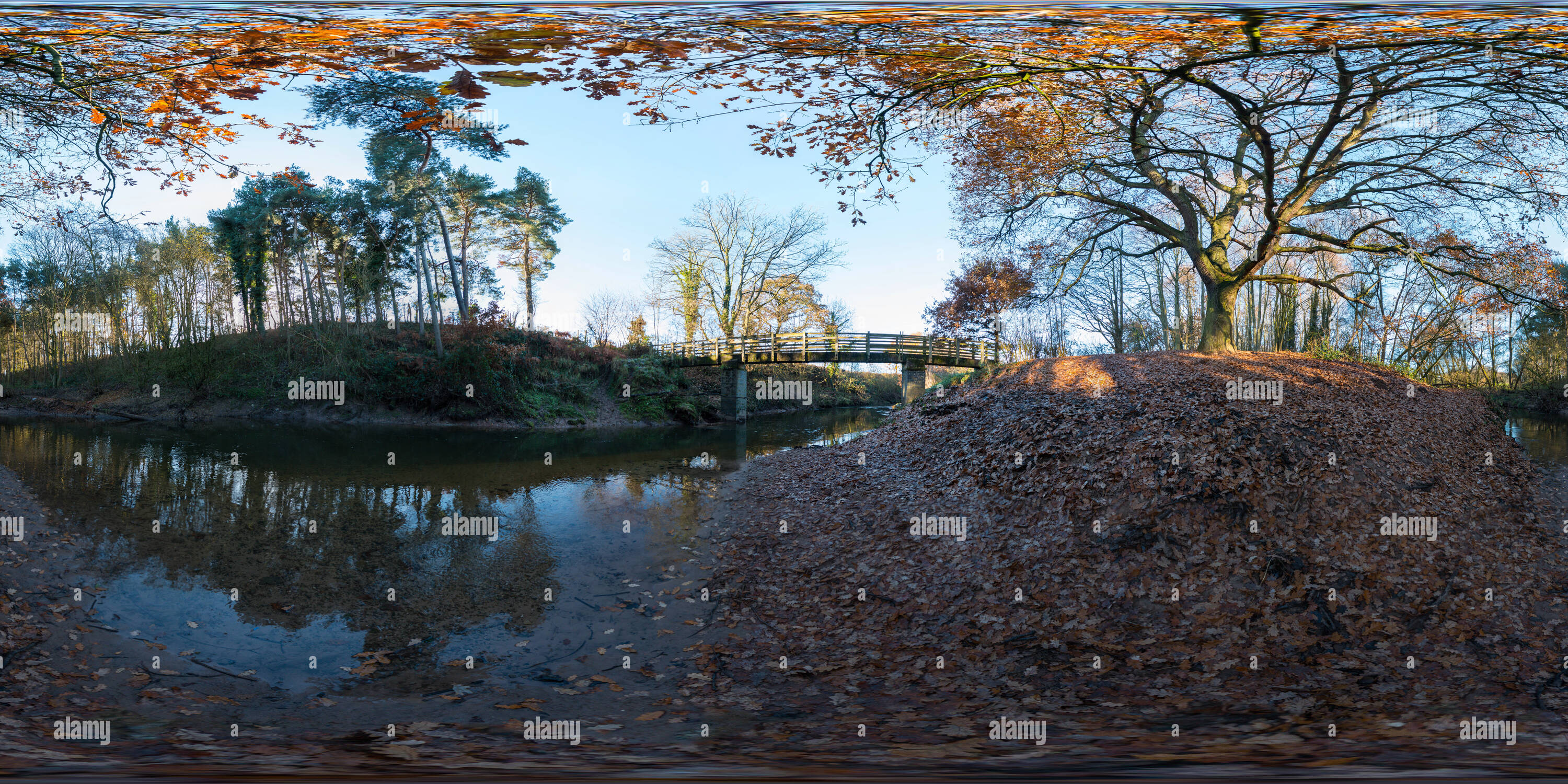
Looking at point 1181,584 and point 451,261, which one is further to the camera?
point 451,261

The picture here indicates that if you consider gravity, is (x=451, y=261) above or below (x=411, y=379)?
above

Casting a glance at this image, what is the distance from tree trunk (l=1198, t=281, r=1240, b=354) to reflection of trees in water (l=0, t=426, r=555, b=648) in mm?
13073

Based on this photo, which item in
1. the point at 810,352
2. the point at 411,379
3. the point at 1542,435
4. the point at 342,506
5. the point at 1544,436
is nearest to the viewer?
the point at 342,506

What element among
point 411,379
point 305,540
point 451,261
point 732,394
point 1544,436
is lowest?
point 305,540

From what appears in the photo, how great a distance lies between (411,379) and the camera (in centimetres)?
2061

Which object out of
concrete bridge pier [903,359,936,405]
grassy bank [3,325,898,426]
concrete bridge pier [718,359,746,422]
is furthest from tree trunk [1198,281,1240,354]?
concrete bridge pier [718,359,746,422]

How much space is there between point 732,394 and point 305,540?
19.5m

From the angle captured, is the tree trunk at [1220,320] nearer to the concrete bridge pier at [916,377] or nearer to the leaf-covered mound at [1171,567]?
the leaf-covered mound at [1171,567]

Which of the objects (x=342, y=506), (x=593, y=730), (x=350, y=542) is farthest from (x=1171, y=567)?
(x=342, y=506)

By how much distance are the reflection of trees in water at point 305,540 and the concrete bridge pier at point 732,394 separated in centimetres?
1544

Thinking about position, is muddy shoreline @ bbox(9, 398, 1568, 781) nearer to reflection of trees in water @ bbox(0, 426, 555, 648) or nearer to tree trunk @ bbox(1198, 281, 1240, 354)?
reflection of trees in water @ bbox(0, 426, 555, 648)

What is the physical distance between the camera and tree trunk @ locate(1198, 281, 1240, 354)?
12430 mm

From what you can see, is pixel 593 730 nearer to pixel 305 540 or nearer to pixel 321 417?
pixel 305 540

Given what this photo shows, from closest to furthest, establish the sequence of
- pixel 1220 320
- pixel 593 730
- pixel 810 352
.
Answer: pixel 593 730 → pixel 1220 320 → pixel 810 352
